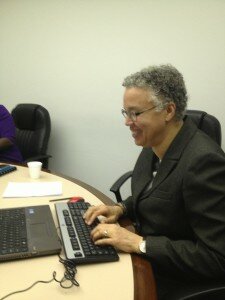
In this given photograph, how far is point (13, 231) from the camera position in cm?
108

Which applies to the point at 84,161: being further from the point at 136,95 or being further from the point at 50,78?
the point at 136,95

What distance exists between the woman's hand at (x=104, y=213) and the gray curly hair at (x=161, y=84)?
459mm

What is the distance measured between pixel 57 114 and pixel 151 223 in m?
2.13

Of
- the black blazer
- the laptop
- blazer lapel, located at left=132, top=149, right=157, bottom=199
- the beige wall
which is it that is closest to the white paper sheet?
the laptop

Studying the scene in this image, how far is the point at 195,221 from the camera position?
1083 mm

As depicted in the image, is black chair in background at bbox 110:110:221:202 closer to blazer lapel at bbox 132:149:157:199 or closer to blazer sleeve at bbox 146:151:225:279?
blazer lapel at bbox 132:149:157:199

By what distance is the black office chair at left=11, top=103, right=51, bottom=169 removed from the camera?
2.81m

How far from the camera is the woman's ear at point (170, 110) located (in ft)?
4.04

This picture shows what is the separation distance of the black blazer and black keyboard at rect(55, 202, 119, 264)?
0.51 feet

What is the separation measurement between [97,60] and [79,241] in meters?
2.09

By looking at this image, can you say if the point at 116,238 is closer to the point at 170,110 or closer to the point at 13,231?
the point at 13,231

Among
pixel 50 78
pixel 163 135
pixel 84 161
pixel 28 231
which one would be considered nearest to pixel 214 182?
pixel 163 135

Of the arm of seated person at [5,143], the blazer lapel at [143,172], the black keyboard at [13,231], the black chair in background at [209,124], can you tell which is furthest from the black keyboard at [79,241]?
the arm of seated person at [5,143]

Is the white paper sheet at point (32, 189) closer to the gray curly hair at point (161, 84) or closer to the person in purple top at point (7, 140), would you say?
the gray curly hair at point (161, 84)
